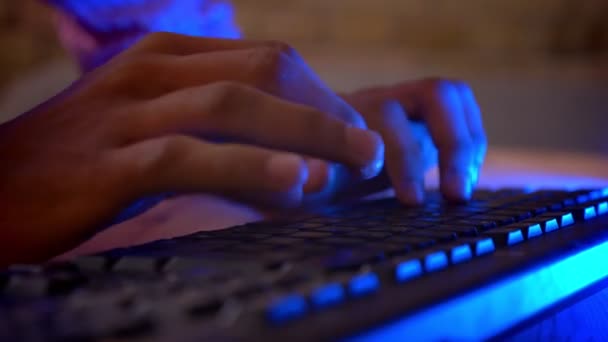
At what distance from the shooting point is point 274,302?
209mm

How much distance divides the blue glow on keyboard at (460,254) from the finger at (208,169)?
0.09 m

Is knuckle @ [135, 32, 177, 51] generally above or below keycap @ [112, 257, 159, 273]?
above

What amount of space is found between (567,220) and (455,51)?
128 centimetres

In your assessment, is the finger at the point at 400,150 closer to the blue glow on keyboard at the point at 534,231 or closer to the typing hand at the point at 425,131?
the typing hand at the point at 425,131

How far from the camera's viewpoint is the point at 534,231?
0.37 meters

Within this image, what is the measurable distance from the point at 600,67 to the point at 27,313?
1.53m

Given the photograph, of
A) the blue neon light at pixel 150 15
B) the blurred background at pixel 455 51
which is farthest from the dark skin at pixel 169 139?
the blurred background at pixel 455 51

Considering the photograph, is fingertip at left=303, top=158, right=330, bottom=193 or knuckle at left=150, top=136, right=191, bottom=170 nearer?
knuckle at left=150, top=136, right=191, bottom=170

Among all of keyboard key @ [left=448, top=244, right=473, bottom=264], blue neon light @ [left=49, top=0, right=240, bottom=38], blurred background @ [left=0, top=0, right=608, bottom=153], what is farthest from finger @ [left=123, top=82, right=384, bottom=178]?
blurred background @ [left=0, top=0, right=608, bottom=153]

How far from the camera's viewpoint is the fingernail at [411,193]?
21.7 inches

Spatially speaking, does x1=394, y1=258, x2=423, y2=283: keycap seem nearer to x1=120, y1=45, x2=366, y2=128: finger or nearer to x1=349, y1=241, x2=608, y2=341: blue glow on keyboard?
x1=349, y1=241, x2=608, y2=341: blue glow on keyboard

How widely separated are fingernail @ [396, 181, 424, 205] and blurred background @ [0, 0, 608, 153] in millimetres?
1091

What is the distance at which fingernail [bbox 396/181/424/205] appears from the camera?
551 mm

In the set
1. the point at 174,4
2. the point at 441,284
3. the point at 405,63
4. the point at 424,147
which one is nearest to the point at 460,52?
the point at 405,63
